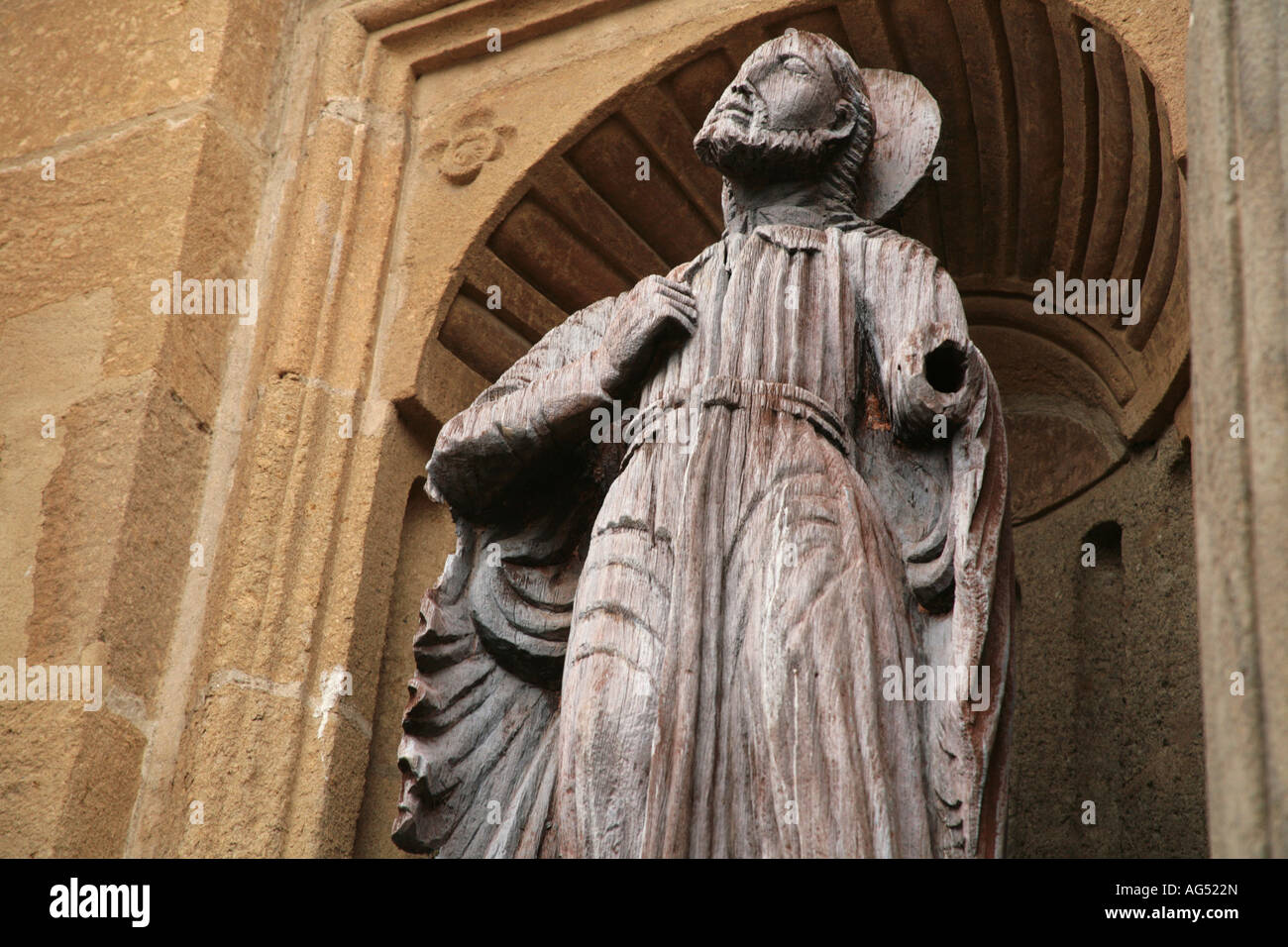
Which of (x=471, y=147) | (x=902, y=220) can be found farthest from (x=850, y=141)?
(x=471, y=147)

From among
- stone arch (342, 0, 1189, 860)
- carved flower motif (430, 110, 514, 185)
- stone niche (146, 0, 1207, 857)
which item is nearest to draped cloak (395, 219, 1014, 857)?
stone niche (146, 0, 1207, 857)

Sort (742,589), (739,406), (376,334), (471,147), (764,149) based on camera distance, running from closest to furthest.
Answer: (742,589) < (739,406) < (764,149) < (376,334) < (471,147)

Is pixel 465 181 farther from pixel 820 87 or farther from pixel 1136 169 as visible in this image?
pixel 1136 169

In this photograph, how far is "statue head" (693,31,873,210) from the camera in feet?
9.71

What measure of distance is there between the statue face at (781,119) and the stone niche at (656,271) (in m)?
0.22

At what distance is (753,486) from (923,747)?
41cm

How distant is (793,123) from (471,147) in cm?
104

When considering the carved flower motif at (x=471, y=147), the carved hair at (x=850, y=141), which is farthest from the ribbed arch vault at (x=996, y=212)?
the carved hair at (x=850, y=141)

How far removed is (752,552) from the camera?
97.7 inches

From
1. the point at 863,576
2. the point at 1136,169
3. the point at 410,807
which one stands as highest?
the point at 1136,169

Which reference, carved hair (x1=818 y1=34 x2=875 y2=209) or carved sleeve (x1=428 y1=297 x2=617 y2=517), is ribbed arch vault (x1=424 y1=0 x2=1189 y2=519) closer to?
carved hair (x1=818 y1=34 x2=875 y2=209)

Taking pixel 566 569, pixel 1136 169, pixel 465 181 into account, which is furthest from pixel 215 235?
pixel 1136 169

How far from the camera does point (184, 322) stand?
11.6 feet

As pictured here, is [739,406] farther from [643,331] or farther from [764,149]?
[764,149]
